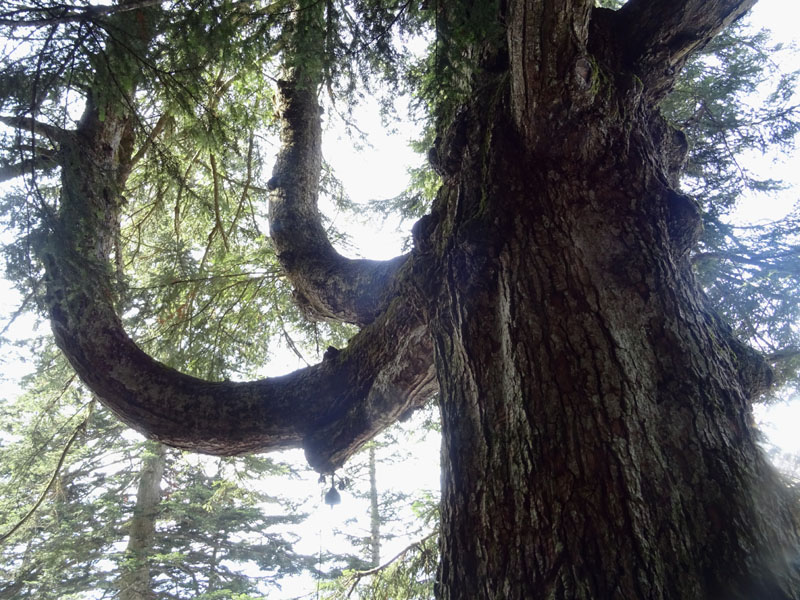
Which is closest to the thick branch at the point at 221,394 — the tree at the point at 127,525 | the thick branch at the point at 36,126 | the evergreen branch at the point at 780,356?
the thick branch at the point at 36,126

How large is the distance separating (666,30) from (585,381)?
1.57 metres

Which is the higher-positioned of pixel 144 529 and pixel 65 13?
pixel 144 529

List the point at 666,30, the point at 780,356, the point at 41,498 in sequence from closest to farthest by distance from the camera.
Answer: the point at 666,30 → the point at 780,356 → the point at 41,498

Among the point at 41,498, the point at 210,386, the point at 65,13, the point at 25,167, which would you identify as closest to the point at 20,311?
the point at 25,167

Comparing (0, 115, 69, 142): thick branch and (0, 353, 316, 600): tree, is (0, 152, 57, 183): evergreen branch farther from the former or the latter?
(0, 353, 316, 600): tree

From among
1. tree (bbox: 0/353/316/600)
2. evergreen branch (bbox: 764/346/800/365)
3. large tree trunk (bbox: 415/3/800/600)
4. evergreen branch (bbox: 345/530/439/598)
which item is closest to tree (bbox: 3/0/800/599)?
large tree trunk (bbox: 415/3/800/600)

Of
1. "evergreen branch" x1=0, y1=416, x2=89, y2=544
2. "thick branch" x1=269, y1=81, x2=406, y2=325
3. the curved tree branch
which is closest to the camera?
the curved tree branch

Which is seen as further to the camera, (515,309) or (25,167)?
(25,167)

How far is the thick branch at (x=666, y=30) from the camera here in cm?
192

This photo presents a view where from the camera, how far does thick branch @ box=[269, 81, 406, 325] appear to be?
2.95 metres

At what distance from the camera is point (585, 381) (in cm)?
143

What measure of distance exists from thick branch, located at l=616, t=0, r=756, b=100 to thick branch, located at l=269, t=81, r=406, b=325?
1498mm

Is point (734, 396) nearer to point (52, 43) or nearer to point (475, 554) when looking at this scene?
point (475, 554)

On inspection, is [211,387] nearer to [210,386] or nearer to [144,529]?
[210,386]
